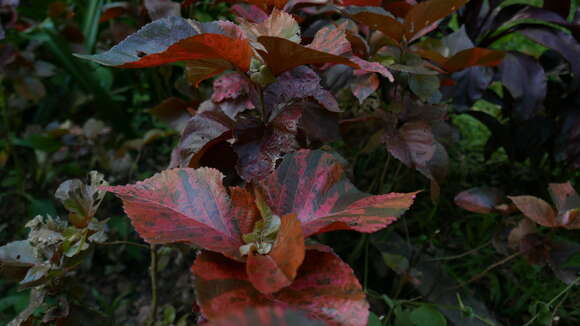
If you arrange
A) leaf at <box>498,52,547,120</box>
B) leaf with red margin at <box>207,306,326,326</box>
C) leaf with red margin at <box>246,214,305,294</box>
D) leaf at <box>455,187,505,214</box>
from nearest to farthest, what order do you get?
1. leaf with red margin at <box>207,306,326,326</box>
2. leaf with red margin at <box>246,214,305,294</box>
3. leaf at <box>455,187,505,214</box>
4. leaf at <box>498,52,547,120</box>

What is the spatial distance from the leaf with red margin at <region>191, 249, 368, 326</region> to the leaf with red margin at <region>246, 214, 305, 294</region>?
3cm

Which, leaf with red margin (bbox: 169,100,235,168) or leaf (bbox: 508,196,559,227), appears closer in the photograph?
leaf with red margin (bbox: 169,100,235,168)

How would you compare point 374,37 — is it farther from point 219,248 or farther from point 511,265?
point 511,265

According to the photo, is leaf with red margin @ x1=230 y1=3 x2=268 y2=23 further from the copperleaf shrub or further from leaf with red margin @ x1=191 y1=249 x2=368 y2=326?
leaf with red margin @ x1=191 y1=249 x2=368 y2=326

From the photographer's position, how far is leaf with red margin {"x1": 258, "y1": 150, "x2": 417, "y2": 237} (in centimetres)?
48

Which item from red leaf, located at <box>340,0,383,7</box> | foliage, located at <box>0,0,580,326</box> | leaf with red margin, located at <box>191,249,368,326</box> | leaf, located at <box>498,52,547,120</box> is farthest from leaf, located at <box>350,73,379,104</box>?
leaf, located at <box>498,52,547,120</box>

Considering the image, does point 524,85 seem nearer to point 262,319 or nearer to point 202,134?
point 202,134

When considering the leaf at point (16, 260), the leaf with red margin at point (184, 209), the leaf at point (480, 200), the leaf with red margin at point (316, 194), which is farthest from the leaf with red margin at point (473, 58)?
the leaf at point (16, 260)

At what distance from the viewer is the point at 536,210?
86cm

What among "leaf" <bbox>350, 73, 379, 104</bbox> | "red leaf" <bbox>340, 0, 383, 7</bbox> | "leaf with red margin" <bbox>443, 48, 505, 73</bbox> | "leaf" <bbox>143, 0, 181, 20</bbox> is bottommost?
"leaf" <bbox>143, 0, 181, 20</bbox>

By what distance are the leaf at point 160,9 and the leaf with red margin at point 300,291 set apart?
0.83m

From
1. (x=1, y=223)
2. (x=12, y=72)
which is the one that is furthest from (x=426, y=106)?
(x=1, y=223)

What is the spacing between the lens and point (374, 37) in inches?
35.2

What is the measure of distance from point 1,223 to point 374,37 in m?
1.29
